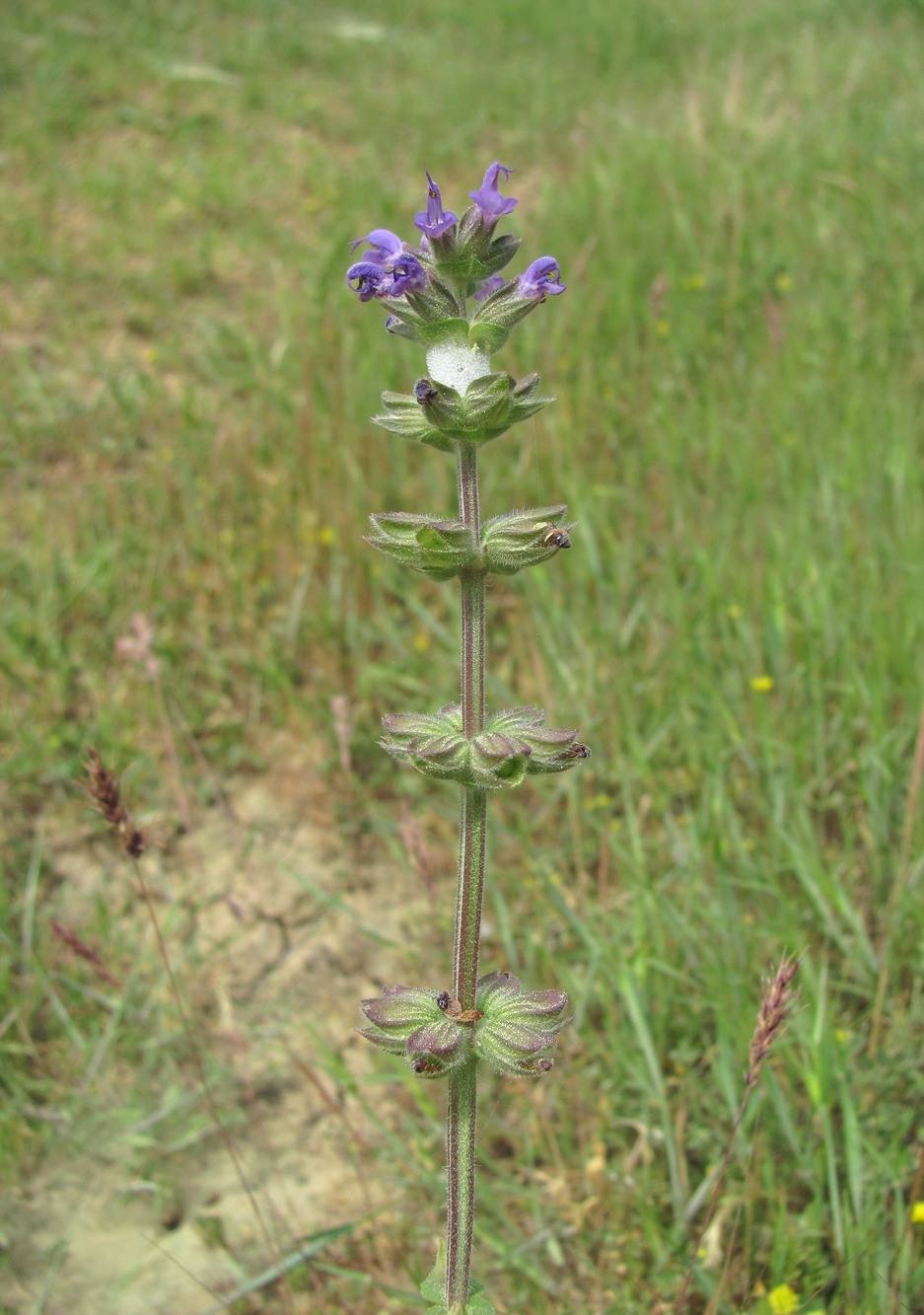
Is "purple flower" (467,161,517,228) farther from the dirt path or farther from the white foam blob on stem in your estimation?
the dirt path

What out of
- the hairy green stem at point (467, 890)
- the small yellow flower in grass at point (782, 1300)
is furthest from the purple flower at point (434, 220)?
the small yellow flower in grass at point (782, 1300)

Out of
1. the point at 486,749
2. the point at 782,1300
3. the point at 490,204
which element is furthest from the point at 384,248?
the point at 782,1300

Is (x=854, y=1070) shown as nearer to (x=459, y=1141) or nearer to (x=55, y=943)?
(x=459, y=1141)

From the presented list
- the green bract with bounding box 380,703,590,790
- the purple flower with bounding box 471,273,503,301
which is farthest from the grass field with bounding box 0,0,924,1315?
the purple flower with bounding box 471,273,503,301

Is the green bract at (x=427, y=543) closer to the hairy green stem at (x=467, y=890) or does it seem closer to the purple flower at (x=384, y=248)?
the hairy green stem at (x=467, y=890)

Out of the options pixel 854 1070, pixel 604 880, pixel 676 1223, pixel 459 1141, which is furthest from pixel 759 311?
pixel 459 1141

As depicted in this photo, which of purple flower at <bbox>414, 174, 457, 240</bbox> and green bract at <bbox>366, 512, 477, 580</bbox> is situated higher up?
purple flower at <bbox>414, 174, 457, 240</bbox>
